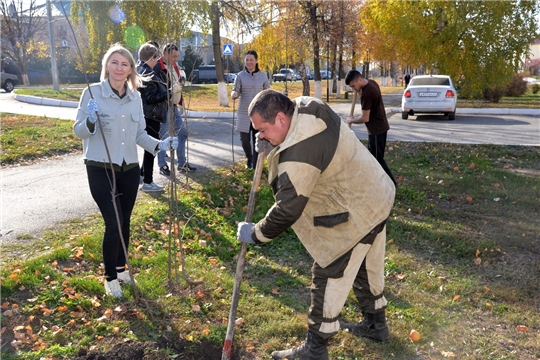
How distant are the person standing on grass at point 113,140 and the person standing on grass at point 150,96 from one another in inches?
75.3

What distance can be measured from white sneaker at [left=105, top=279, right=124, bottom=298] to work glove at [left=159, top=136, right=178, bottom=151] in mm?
1110

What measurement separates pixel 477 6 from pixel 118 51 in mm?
Answer: 20434

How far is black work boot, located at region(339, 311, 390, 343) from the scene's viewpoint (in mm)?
3393

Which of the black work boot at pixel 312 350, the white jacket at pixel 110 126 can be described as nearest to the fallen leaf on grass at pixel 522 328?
the black work boot at pixel 312 350

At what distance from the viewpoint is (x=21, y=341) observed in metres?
3.23

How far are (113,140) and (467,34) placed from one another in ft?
69.7

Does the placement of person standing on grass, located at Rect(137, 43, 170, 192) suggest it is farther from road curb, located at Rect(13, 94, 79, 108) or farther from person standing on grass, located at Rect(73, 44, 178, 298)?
road curb, located at Rect(13, 94, 79, 108)

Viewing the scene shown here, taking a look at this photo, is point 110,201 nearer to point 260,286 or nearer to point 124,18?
point 260,286

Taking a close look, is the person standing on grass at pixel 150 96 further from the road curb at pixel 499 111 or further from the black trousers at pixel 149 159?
the road curb at pixel 499 111

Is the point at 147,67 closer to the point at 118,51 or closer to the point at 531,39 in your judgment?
the point at 118,51

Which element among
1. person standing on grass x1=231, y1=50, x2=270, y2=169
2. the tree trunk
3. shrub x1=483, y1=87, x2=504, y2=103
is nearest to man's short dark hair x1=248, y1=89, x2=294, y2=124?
person standing on grass x1=231, y1=50, x2=270, y2=169

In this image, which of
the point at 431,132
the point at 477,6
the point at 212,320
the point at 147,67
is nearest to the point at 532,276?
the point at 212,320

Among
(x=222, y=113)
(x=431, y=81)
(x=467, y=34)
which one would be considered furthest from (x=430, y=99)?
(x=467, y=34)

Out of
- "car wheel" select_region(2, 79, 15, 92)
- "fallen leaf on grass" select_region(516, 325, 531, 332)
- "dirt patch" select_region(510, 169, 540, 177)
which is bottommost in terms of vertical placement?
"fallen leaf on grass" select_region(516, 325, 531, 332)
